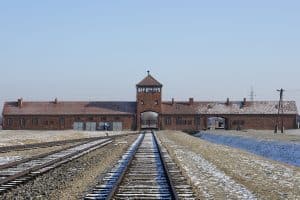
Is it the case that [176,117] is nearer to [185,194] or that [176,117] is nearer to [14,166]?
[14,166]

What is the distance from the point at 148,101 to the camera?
302 feet

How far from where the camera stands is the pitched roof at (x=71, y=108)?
301 feet

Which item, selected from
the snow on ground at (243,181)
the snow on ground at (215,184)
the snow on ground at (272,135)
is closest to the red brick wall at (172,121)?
the snow on ground at (272,135)

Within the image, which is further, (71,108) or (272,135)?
(71,108)

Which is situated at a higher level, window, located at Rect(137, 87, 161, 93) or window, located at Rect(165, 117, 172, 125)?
window, located at Rect(137, 87, 161, 93)

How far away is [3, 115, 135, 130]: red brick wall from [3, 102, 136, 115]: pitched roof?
0.69 m

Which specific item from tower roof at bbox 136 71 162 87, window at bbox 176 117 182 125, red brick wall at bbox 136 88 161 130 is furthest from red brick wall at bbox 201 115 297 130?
tower roof at bbox 136 71 162 87

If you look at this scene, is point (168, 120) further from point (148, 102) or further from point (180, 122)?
point (148, 102)

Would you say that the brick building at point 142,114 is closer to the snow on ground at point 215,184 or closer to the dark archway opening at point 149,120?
the dark archway opening at point 149,120

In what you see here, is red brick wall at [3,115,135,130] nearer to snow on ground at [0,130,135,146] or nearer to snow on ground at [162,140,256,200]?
snow on ground at [0,130,135,146]

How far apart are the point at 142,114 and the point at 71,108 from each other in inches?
477

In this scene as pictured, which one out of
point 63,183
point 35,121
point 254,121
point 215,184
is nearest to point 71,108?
point 35,121

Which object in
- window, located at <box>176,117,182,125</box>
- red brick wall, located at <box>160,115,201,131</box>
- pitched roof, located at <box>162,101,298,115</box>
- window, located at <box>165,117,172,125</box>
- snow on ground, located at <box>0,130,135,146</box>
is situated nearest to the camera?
snow on ground, located at <box>0,130,135,146</box>

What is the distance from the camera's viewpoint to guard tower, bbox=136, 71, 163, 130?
91.2 meters
